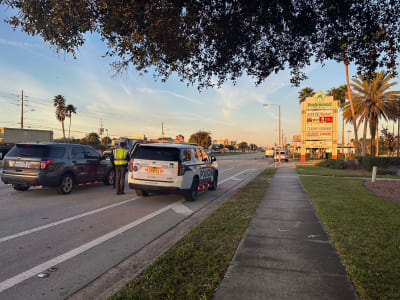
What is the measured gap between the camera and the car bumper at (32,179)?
9.35 meters

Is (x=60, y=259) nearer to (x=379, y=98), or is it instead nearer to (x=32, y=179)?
(x=32, y=179)

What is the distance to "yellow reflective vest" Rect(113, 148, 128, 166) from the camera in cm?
1066

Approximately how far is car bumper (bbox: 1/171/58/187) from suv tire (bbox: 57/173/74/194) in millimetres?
266

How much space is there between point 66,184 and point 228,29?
289 inches

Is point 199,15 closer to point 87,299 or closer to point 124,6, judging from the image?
point 124,6

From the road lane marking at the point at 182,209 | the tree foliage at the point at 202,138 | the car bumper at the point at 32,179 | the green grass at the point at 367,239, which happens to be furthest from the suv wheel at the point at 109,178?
the tree foliage at the point at 202,138

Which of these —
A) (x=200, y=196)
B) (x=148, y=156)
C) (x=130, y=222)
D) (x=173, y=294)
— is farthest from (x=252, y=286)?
(x=200, y=196)

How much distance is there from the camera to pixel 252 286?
11.6 feet

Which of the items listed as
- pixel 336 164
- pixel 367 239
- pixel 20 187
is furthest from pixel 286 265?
pixel 336 164

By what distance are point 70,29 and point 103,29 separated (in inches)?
26.8

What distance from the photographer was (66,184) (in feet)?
33.6

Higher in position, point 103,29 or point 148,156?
point 103,29

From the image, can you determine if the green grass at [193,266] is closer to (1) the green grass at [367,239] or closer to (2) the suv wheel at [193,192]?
(1) the green grass at [367,239]

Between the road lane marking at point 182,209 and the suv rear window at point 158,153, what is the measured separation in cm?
142
